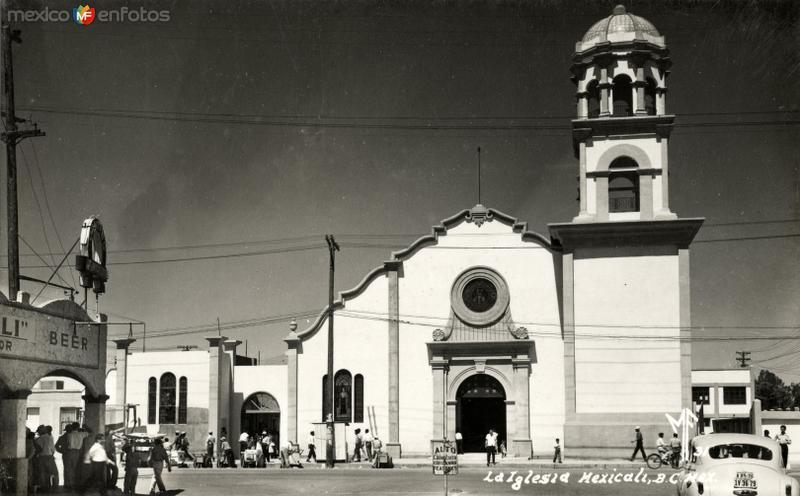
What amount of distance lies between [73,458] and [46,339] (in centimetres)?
303

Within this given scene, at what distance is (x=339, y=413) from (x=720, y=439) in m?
23.4

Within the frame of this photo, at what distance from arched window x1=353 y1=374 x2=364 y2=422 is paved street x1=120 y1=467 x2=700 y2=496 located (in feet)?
23.1

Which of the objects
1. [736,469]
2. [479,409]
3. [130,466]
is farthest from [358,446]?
[736,469]

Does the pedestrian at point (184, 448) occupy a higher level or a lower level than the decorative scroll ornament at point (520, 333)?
lower

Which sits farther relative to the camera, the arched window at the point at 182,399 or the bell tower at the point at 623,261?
the arched window at the point at 182,399

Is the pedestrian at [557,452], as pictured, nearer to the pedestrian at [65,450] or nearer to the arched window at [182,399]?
the arched window at [182,399]

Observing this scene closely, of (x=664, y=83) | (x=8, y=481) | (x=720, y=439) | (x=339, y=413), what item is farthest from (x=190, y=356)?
(x=720, y=439)

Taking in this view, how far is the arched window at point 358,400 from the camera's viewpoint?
39.3m

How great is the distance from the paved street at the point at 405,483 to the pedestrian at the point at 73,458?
128 inches

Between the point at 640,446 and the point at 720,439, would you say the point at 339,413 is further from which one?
the point at 720,439

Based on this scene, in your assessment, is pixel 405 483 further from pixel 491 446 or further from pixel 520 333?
pixel 520 333

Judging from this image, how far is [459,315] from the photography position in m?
38.7

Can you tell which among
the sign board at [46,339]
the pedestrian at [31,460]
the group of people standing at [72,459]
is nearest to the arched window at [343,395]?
the group of people standing at [72,459]

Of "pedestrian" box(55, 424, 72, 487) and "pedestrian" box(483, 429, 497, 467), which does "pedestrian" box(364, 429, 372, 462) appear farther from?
"pedestrian" box(55, 424, 72, 487)
